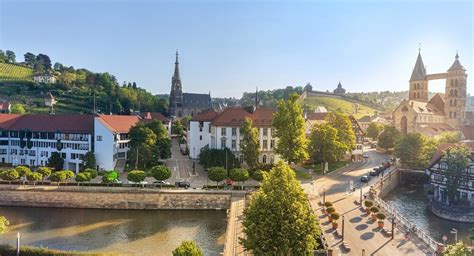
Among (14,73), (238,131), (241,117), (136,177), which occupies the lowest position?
(136,177)

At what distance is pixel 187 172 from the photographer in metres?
61.4

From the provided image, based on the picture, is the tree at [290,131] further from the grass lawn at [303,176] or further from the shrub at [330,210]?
the shrub at [330,210]

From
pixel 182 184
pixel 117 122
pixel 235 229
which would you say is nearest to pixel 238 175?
pixel 182 184

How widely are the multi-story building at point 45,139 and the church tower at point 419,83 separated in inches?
3942

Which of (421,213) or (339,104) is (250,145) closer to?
(421,213)

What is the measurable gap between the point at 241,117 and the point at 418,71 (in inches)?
3214

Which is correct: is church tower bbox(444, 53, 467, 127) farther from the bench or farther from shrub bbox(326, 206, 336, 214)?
the bench

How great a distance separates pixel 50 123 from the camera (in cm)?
6562

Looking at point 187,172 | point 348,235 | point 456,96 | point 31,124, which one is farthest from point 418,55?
point 31,124

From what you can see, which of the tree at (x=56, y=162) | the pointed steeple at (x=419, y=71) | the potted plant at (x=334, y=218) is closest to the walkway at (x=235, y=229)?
the potted plant at (x=334, y=218)

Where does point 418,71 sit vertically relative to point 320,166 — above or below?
above

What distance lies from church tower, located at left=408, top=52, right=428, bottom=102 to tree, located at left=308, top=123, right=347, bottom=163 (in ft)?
221

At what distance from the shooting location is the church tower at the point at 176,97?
14175cm

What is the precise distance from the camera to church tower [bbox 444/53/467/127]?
105 m
